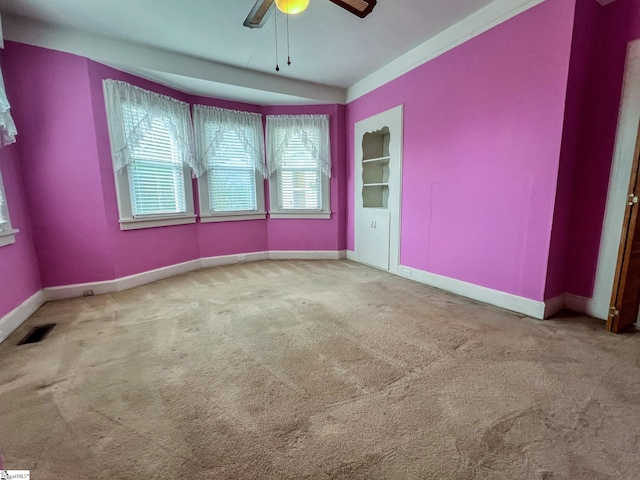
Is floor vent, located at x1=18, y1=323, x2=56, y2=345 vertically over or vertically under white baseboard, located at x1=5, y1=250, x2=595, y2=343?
under

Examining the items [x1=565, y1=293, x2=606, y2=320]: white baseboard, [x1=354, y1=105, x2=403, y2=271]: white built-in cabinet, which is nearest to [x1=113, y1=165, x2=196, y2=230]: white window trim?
[x1=354, y1=105, x2=403, y2=271]: white built-in cabinet

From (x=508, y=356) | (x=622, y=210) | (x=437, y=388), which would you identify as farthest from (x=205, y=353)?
(x=622, y=210)

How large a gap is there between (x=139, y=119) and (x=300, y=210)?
8.18 ft

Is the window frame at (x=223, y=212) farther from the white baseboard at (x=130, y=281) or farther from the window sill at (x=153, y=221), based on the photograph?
the white baseboard at (x=130, y=281)

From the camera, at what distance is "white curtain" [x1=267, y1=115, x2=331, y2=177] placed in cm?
445

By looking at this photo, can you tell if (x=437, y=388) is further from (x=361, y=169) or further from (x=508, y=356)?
(x=361, y=169)

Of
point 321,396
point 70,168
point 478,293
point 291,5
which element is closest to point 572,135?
point 478,293

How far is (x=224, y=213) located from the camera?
4375mm

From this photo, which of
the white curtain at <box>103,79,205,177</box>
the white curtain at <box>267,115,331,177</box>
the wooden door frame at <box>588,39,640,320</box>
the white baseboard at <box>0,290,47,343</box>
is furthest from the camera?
the white curtain at <box>267,115,331,177</box>

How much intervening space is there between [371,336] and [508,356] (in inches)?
36.3

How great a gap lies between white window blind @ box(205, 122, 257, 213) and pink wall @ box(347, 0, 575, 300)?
2.44m

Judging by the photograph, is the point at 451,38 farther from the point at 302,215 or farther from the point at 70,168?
the point at 70,168

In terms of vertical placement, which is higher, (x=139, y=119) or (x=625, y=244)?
(x=139, y=119)

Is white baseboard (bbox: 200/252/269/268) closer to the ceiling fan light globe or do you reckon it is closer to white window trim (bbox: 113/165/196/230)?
white window trim (bbox: 113/165/196/230)
